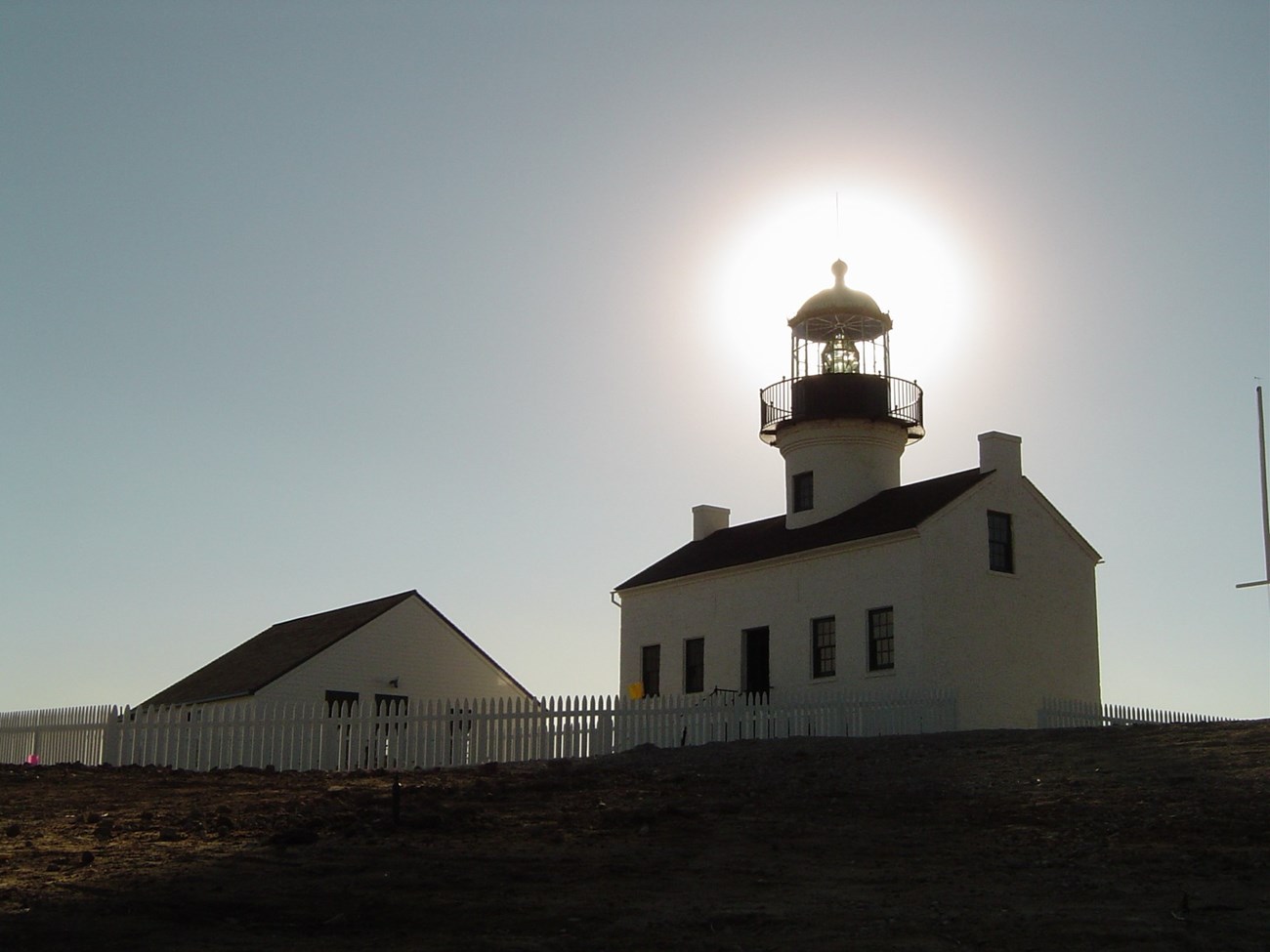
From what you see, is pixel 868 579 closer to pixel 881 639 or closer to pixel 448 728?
pixel 881 639

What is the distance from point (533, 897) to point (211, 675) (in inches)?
1099

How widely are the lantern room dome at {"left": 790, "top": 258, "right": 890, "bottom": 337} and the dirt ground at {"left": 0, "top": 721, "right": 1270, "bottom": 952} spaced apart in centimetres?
1712

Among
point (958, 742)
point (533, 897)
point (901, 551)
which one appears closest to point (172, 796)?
point (533, 897)

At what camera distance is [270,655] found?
3400 cm

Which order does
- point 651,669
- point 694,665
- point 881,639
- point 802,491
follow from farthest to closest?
1. point 651,669
2. point 802,491
3. point 694,665
4. point 881,639

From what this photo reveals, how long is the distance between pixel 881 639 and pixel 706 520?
911 cm

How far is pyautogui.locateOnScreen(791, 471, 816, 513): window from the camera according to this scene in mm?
31422

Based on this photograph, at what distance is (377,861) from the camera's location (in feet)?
34.2

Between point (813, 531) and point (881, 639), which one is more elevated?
point (813, 531)

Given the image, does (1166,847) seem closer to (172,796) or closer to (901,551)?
(172,796)

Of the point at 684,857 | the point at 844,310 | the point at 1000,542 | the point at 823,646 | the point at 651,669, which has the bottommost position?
the point at 684,857

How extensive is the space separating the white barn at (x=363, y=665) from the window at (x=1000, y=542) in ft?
40.8

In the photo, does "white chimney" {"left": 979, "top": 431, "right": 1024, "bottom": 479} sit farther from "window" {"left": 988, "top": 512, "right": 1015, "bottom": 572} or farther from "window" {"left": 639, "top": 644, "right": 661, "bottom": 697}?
"window" {"left": 639, "top": 644, "right": 661, "bottom": 697}

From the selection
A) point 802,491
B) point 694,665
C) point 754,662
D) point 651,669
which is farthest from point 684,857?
point 651,669
